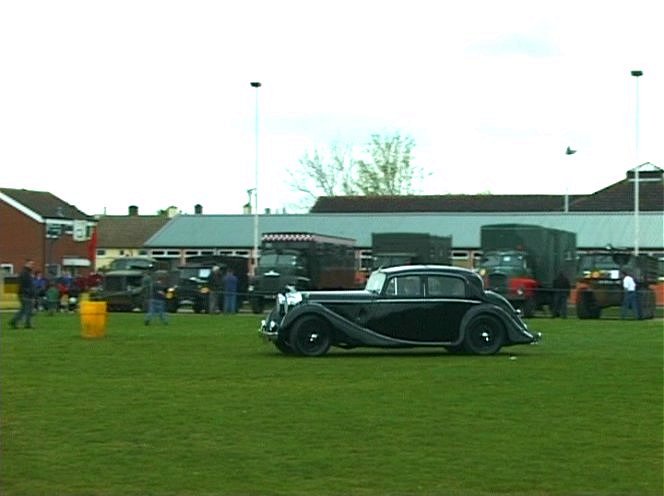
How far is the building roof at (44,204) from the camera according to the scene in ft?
263

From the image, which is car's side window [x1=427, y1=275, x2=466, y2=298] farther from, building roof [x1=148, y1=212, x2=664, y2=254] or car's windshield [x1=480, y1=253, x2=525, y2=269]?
building roof [x1=148, y1=212, x2=664, y2=254]

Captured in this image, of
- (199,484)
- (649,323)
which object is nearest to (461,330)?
(199,484)

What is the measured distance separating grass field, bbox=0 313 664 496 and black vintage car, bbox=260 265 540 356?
1.46ft

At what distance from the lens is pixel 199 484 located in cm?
1055

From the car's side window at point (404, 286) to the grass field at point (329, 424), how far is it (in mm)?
1144

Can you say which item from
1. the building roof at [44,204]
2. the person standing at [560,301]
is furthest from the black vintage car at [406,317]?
the building roof at [44,204]

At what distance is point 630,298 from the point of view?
4216cm

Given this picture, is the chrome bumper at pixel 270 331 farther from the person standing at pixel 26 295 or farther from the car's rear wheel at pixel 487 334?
the person standing at pixel 26 295

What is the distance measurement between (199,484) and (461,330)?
13.6 meters

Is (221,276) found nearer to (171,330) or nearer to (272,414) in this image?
(171,330)

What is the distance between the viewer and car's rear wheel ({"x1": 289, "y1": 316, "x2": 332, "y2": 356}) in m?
23.5

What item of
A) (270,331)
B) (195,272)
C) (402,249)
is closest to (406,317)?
(270,331)

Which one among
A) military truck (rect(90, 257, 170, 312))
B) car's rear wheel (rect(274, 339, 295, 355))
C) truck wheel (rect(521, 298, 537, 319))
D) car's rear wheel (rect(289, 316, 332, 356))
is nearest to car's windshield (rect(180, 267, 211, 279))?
military truck (rect(90, 257, 170, 312))

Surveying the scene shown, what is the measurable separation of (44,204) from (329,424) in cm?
7191
